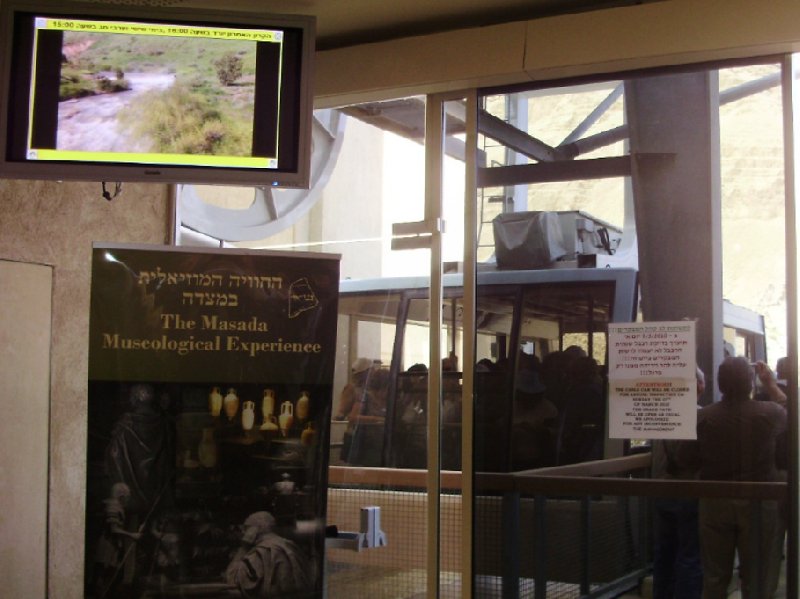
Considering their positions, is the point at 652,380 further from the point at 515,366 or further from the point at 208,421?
the point at 208,421

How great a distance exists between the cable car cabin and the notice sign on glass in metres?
0.05

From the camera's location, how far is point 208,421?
3.45 m

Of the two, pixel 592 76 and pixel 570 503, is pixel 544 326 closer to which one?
pixel 570 503

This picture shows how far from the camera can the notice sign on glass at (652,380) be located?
11.6ft

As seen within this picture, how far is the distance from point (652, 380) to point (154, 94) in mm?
2008

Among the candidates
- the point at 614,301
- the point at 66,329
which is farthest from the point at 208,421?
the point at 614,301

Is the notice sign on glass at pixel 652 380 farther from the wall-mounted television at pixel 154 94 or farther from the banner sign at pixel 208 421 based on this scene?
the wall-mounted television at pixel 154 94

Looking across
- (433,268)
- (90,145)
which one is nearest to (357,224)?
(433,268)

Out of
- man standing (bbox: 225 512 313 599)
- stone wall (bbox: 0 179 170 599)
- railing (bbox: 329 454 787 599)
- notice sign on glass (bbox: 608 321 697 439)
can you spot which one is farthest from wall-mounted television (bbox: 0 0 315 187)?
railing (bbox: 329 454 787 599)

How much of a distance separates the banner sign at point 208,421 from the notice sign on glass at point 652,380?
105cm

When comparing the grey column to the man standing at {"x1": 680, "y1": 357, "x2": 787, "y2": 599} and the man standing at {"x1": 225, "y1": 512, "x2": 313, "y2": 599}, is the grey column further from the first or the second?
the man standing at {"x1": 225, "y1": 512, "x2": 313, "y2": 599}

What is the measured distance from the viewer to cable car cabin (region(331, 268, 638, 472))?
3725 mm

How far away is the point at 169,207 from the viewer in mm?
4680

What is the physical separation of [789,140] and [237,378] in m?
2.08
